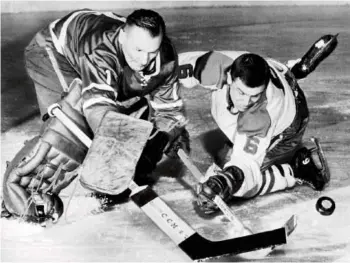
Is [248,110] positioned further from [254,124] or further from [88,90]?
[88,90]

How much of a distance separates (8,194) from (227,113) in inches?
25.0

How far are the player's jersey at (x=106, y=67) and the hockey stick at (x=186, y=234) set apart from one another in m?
0.08

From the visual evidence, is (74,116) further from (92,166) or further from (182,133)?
(182,133)

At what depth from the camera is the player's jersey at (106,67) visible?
4.54 ft

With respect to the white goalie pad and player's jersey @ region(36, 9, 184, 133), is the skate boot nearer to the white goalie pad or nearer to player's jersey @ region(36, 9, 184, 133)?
player's jersey @ region(36, 9, 184, 133)

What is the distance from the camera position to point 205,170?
5.62 ft

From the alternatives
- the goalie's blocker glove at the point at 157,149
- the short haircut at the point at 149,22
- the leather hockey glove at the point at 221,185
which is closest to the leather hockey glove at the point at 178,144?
the goalie's blocker glove at the point at 157,149

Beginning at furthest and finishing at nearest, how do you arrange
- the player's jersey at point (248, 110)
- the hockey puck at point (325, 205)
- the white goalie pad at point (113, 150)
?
the hockey puck at point (325, 205) → the player's jersey at point (248, 110) → the white goalie pad at point (113, 150)

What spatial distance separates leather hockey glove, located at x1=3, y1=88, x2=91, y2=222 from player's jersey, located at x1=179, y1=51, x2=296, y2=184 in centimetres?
38

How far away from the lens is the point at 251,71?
1344 millimetres

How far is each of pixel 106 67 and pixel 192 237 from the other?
0.46 m

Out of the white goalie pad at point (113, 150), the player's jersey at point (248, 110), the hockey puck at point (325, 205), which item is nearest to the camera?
the white goalie pad at point (113, 150)

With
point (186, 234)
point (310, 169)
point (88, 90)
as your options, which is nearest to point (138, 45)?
point (88, 90)

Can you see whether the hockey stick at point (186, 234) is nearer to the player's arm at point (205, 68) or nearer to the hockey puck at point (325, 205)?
the hockey puck at point (325, 205)
